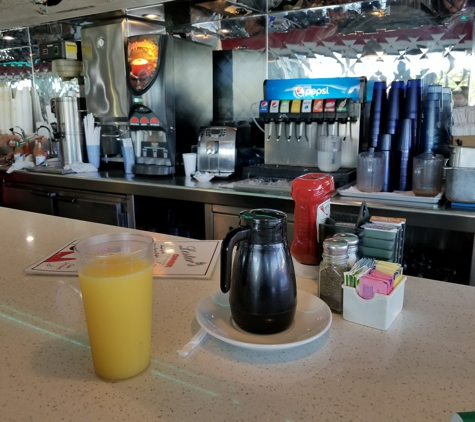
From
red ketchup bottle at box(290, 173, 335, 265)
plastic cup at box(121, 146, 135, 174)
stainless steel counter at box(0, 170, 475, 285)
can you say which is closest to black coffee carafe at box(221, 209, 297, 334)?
Answer: red ketchup bottle at box(290, 173, 335, 265)

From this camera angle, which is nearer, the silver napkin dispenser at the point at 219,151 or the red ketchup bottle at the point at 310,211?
the red ketchup bottle at the point at 310,211

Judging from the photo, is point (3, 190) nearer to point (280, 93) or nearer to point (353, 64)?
point (280, 93)

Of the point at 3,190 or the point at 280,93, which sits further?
the point at 3,190

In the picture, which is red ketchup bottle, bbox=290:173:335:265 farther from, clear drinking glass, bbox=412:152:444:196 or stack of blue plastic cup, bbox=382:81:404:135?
stack of blue plastic cup, bbox=382:81:404:135

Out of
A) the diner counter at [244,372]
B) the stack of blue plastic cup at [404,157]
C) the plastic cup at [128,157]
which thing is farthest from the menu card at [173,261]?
the plastic cup at [128,157]

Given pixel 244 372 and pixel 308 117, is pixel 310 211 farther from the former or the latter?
pixel 308 117

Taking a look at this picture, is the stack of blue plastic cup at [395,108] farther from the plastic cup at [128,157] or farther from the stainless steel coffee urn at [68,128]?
the stainless steel coffee urn at [68,128]

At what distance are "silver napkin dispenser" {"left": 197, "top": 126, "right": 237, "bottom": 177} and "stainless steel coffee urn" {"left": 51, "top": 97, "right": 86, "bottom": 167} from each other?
1.11 metres

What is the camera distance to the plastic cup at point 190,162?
2.82m

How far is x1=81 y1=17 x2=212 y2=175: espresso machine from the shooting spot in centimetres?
289

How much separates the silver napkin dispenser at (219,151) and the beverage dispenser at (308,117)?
0.71 ft

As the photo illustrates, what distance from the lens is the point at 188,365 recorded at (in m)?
0.76

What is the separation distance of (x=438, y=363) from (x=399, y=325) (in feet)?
0.43

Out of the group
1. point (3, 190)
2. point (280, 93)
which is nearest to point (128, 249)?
point (280, 93)
